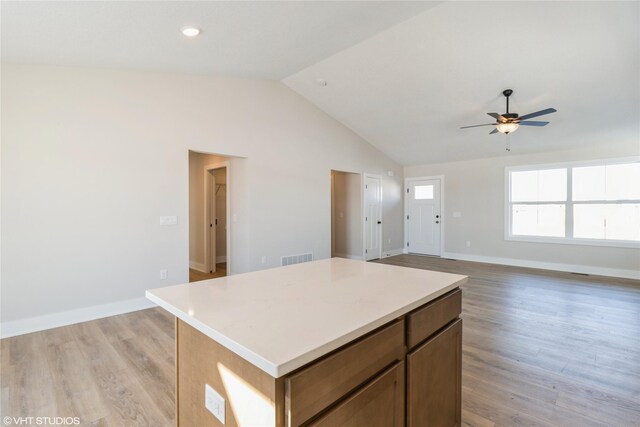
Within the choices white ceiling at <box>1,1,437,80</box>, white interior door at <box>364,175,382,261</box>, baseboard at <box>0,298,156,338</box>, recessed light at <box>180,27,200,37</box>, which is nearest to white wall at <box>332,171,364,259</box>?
white interior door at <box>364,175,382,261</box>

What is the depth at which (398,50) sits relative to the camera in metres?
3.92

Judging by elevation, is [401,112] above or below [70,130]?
above

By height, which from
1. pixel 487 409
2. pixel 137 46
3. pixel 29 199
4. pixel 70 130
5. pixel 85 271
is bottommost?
pixel 487 409

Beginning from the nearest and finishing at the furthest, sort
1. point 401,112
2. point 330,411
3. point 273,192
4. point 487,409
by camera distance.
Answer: point 330,411
point 487,409
point 273,192
point 401,112

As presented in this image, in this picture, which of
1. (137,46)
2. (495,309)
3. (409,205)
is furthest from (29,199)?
(409,205)

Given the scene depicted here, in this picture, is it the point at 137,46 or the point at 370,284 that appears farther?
the point at 137,46

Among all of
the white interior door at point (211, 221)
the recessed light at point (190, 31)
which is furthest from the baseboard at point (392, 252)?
the recessed light at point (190, 31)

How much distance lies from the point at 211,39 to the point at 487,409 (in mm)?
3878

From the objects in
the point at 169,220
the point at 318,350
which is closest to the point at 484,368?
the point at 318,350

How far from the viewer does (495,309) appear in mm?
3691

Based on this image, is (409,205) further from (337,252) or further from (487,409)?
(487,409)

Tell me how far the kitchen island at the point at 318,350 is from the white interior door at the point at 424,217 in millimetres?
6472

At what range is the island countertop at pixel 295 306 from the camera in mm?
796

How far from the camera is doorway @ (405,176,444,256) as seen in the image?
764 cm
